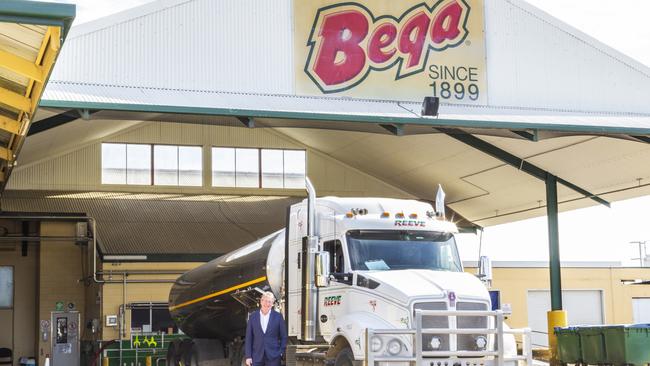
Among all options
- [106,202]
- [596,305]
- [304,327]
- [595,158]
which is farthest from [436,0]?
[596,305]

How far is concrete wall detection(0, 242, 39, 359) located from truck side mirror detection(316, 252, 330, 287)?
26836 mm

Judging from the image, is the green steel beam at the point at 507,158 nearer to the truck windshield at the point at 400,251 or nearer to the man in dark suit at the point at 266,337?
the truck windshield at the point at 400,251

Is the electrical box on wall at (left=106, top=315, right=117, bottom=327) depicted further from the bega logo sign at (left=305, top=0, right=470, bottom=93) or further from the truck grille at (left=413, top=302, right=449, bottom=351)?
the truck grille at (left=413, top=302, right=449, bottom=351)

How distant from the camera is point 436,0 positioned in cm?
2661

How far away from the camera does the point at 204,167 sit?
3866 centimetres

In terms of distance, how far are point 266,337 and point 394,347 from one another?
1.89 meters

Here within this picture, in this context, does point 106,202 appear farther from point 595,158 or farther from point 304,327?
point 304,327

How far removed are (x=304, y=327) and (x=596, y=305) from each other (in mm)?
28186

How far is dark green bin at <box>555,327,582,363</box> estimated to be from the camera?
2338 cm

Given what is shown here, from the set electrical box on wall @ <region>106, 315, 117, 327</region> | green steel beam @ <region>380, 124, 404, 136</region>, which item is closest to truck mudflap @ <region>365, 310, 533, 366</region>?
green steel beam @ <region>380, 124, 404, 136</region>

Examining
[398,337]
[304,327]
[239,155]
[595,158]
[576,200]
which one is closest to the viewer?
[398,337]

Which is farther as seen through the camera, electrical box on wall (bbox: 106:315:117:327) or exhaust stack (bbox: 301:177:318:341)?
electrical box on wall (bbox: 106:315:117:327)

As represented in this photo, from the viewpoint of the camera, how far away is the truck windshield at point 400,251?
51.3 feet

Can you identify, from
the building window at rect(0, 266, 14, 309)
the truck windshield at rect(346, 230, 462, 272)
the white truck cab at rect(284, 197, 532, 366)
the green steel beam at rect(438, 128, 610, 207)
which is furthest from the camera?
the building window at rect(0, 266, 14, 309)
